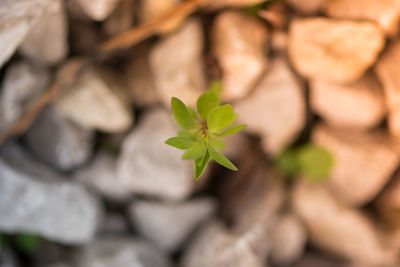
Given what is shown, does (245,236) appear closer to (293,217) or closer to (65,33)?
(293,217)

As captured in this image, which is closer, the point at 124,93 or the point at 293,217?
the point at 124,93

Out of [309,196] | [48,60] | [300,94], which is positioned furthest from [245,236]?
[48,60]

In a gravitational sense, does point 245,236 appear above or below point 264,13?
below

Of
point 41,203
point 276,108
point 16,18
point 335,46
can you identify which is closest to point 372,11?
point 335,46

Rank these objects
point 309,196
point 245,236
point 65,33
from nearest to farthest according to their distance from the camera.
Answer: point 65,33, point 245,236, point 309,196

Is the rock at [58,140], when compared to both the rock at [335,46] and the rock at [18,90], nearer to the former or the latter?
the rock at [18,90]

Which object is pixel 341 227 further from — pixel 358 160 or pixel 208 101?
pixel 208 101

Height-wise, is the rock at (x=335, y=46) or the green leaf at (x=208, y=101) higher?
the green leaf at (x=208, y=101)

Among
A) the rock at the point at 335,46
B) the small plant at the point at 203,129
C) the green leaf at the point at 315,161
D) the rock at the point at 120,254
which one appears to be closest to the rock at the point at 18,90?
the rock at the point at 120,254
